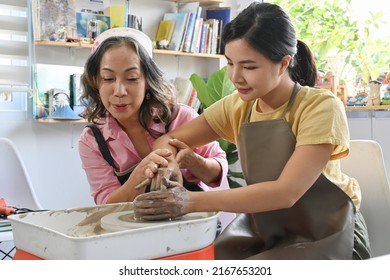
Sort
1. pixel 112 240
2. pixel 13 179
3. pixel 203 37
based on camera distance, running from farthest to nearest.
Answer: pixel 203 37
pixel 13 179
pixel 112 240

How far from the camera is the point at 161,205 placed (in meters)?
1.20

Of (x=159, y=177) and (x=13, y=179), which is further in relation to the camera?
(x=13, y=179)

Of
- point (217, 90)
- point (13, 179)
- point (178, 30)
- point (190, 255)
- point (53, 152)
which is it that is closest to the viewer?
point (190, 255)

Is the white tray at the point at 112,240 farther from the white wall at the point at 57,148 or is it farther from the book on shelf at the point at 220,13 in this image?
→ the book on shelf at the point at 220,13

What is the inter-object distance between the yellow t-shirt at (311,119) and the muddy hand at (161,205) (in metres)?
0.34

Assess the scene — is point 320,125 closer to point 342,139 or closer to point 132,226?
point 342,139

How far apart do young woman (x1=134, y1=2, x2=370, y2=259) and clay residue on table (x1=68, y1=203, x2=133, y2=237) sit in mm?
94

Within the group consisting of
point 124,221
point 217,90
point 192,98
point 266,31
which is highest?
point 266,31

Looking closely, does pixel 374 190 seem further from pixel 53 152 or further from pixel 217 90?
pixel 53 152

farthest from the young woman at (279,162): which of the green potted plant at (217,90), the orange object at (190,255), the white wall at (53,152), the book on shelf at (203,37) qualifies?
the book on shelf at (203,37)

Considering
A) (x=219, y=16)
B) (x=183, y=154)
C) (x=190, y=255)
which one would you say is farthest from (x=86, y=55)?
(x=190, y=255)

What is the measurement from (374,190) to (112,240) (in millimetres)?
1050

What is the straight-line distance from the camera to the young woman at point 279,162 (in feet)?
4.29
